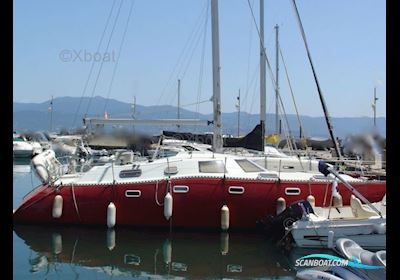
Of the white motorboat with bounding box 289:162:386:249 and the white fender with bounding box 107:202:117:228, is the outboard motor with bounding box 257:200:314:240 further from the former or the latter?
the white fender with bounding box 107:202:117:228

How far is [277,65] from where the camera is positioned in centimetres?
3822

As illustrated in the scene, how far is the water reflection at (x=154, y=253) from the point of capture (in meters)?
10.5

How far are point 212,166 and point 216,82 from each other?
4431mm

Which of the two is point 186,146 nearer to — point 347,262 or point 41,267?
point 41,267

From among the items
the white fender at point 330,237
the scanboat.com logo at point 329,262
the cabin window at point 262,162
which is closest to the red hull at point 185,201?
the white fender at point 330,237

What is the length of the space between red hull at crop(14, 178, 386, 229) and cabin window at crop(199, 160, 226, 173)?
437mm

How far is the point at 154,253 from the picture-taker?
38.7ft

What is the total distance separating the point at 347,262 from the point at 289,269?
264cm

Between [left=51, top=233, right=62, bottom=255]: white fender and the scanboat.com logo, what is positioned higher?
the scanboat.com logo

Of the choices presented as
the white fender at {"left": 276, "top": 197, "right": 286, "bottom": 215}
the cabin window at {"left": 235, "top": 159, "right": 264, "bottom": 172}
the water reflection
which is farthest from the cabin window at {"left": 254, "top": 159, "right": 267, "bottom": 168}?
the water reflection

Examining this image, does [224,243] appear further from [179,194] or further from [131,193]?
[131,193]

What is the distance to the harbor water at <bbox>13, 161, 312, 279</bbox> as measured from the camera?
33.9 feet

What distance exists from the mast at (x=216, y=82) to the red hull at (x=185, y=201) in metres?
3.72
